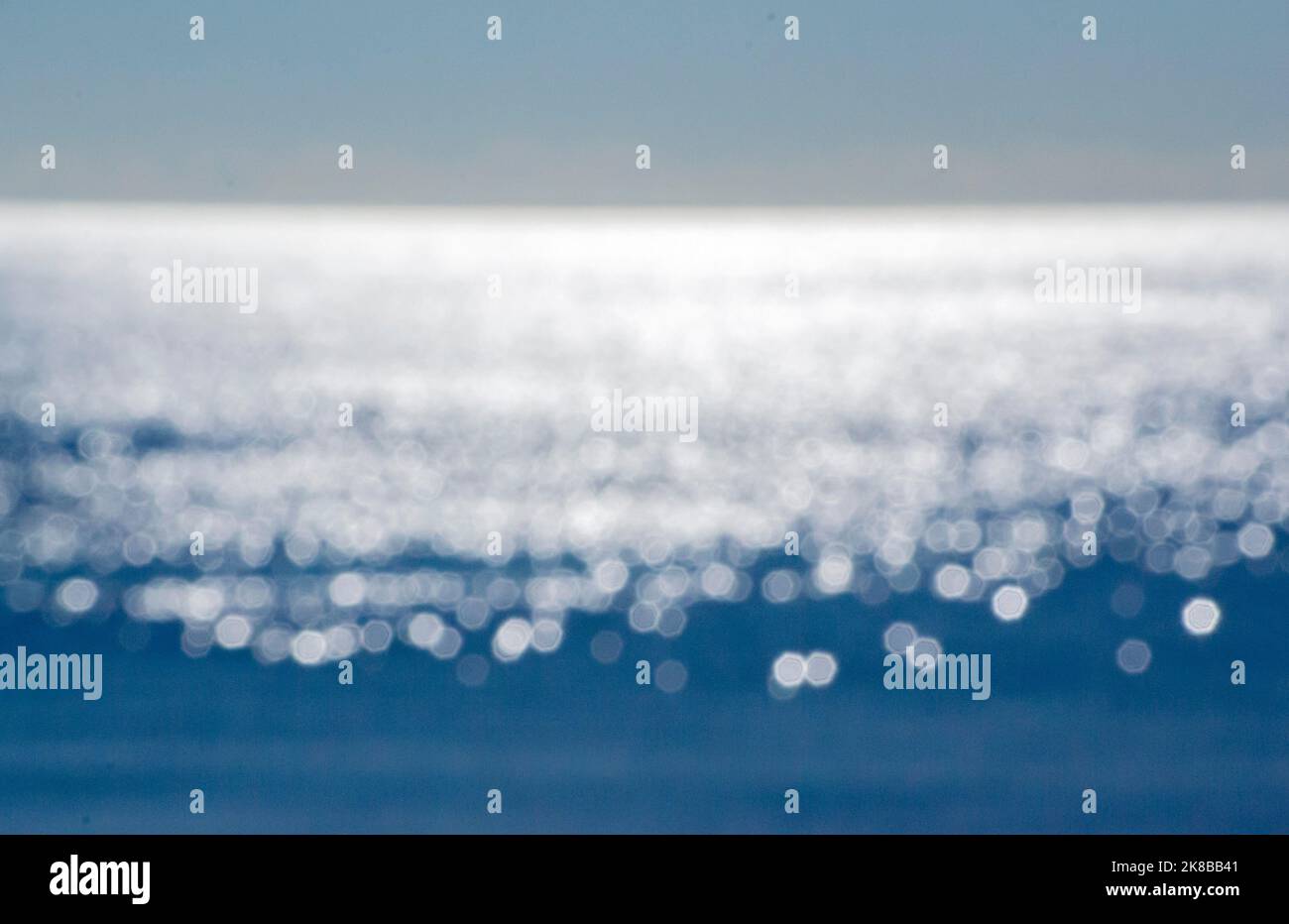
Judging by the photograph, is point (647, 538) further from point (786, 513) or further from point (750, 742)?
point (750, 742)

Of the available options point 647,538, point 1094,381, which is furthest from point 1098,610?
point 647,538

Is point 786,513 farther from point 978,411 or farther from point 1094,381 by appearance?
point 978,411

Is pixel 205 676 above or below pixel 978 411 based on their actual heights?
below

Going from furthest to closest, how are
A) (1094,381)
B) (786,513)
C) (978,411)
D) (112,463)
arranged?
1. (978,411)
2. (112,463)
3. (786,513)
4. (1094,381)

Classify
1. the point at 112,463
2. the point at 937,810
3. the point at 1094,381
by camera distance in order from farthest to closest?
the point at 112,463 → the point at 1094,381 → the point at 937,810

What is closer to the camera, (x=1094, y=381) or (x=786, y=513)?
(x=1094, y=381)
